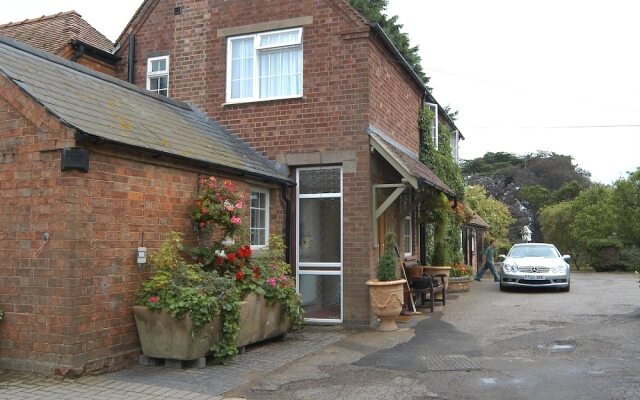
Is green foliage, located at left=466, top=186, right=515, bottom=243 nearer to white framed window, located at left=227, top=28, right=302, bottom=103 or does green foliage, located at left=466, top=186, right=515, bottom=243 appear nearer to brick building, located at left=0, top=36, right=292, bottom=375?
white framed window, located at left=227, top=28, right=302, bottom=103

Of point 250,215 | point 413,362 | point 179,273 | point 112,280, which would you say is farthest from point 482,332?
point 112,280

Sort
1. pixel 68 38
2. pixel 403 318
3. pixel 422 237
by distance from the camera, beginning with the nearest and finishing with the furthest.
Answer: pixel 403 318 < pixel 68 38 < pixel 422 237

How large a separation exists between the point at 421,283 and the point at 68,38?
399 inches

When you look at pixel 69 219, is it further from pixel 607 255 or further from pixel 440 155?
pixel 607 255

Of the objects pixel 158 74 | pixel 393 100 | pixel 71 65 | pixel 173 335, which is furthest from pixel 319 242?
pixel 71 65

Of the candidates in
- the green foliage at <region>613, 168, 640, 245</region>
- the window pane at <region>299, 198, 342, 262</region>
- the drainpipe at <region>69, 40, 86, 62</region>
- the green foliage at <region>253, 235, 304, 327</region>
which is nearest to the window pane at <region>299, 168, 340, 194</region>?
the window pane at <region>299, 198, 342, 262</region>

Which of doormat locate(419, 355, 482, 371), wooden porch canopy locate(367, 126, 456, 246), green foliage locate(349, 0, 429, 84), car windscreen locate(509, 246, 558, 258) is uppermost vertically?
green foliage locate(349, 0, 429, 84)

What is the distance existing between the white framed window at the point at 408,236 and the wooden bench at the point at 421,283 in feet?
1.06

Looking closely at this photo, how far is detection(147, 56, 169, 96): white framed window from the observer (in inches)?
512

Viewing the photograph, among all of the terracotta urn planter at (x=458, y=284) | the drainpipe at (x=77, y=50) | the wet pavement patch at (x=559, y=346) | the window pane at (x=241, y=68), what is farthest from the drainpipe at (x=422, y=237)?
the drainpipe at (x=77, y=50)

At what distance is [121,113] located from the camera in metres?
8.69

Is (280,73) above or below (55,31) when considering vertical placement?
below

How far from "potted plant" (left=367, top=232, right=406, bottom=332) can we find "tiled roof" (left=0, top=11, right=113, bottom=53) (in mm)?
8595

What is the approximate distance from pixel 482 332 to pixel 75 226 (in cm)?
702
